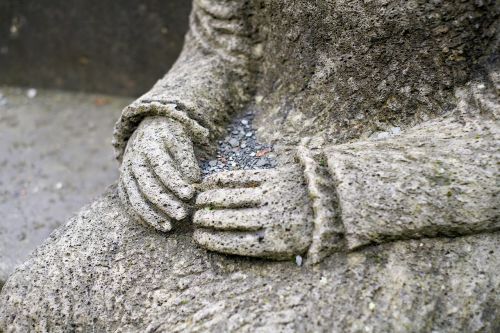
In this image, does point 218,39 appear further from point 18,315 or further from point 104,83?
point 104,83

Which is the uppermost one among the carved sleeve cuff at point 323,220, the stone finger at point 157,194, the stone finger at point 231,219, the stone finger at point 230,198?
the stone finger at point 157,194

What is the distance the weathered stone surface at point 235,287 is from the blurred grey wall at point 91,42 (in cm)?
145

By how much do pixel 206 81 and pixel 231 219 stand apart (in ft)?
1.80

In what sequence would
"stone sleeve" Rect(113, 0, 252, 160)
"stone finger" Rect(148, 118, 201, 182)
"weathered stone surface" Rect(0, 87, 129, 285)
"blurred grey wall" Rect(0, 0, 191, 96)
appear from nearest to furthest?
"stone finger" Rect(148, 118, 201, 182) < "stone sleeve" Rect(113, 0, 252, 160) < "weathered stone surface" Rect(0, 87, 129, 285) < "blurred grey wall" Rect(0, 0, 191, 96)

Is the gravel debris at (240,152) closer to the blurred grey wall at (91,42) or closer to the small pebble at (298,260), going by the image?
the small pebble at (298,260)

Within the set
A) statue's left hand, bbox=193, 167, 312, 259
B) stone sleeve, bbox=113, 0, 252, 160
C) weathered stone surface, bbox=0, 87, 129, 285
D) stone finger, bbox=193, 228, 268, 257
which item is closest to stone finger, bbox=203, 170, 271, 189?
statue's left hand, bbox=193, 167, 312, 259

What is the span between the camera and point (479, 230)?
4.32 feet

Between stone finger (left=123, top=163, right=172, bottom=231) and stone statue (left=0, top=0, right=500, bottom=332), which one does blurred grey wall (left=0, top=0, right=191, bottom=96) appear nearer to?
stone statue (left=0, top=0, right=500, bottom=332)

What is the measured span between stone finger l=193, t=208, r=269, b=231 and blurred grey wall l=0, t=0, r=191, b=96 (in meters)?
1.54

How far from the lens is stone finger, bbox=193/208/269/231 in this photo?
4.41 ft

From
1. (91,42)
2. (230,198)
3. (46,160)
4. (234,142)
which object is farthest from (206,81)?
(91,42)

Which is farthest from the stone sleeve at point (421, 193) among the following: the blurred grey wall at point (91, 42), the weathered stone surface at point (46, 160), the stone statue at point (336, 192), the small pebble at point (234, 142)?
the blurred grey wall at point (91, 42)

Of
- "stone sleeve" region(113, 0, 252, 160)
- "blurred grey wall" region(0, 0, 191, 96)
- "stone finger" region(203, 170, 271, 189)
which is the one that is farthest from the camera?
"blurred grey wall" region(0, 0, 191, 96)

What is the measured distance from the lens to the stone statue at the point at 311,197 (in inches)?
51.0
